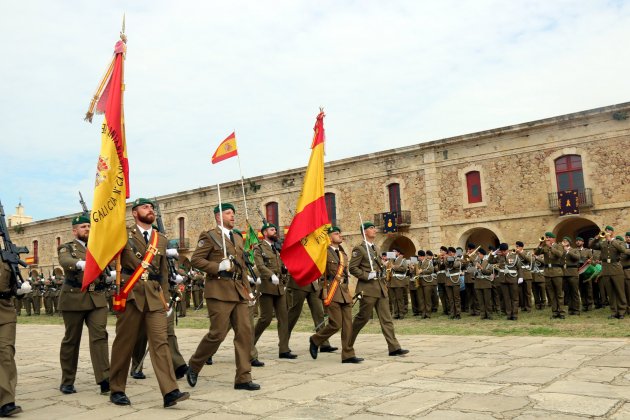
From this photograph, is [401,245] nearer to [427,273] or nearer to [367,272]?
[427,273]

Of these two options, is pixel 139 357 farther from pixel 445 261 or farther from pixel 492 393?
pixel 445 261

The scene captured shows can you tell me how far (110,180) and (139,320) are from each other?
1533 millimetres

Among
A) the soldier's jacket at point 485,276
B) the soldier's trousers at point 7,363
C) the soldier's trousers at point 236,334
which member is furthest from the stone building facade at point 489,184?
the soldier's trousers at point 7,363

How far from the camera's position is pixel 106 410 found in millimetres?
5137

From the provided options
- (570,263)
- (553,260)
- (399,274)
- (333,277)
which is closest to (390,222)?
(399,274)

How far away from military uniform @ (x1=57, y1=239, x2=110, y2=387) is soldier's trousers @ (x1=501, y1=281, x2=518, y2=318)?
9.76m

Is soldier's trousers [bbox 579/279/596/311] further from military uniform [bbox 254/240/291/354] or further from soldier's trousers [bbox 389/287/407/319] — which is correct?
military uniform [bbox 254/240/291/354]

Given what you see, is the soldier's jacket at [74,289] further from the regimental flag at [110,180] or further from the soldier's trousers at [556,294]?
the soldier's trousers at [556,294]

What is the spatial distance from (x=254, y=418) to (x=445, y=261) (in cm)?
1132

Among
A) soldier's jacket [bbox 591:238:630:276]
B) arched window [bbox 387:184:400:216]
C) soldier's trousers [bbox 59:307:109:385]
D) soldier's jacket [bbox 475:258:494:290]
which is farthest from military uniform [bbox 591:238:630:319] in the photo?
arched window [bbox 387:184:400:216]

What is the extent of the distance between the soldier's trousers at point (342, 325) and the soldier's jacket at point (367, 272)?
386mm

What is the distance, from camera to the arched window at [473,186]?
976 inches

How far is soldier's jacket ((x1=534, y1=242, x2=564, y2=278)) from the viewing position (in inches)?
521

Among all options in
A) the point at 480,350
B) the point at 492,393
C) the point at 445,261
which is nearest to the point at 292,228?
the point at 480,350
